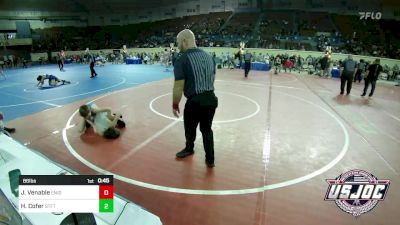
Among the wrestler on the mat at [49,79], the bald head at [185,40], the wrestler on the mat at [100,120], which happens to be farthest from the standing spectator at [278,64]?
the bald head at [185,40]

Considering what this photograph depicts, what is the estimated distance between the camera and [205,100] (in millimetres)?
4695

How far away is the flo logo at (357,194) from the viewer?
3.54m

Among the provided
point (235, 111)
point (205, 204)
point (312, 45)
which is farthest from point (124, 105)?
point (312, 45)

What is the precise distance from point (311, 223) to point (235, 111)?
5.46 meters

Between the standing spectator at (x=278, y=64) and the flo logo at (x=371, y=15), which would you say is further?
the flo logo at (x=371, y=15)

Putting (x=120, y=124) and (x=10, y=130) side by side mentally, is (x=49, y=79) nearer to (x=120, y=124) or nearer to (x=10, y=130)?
(x=10, y=130)

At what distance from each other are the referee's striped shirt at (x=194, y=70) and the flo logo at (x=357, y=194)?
96.2 inches

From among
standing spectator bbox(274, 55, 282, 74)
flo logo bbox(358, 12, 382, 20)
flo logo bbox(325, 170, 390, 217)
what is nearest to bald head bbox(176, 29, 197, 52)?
flo logo bbox(325, 170, 390, 217)

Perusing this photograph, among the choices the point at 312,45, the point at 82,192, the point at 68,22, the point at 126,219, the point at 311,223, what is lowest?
the point at 311,223

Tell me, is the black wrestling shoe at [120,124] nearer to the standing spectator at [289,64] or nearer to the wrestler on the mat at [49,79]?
the wrestler on the mat at [49,79]

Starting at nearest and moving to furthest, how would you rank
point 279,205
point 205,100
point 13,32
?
point 279,205 → point 205,100 → point 13,32

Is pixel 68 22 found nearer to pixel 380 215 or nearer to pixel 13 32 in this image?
pixel 13 32
